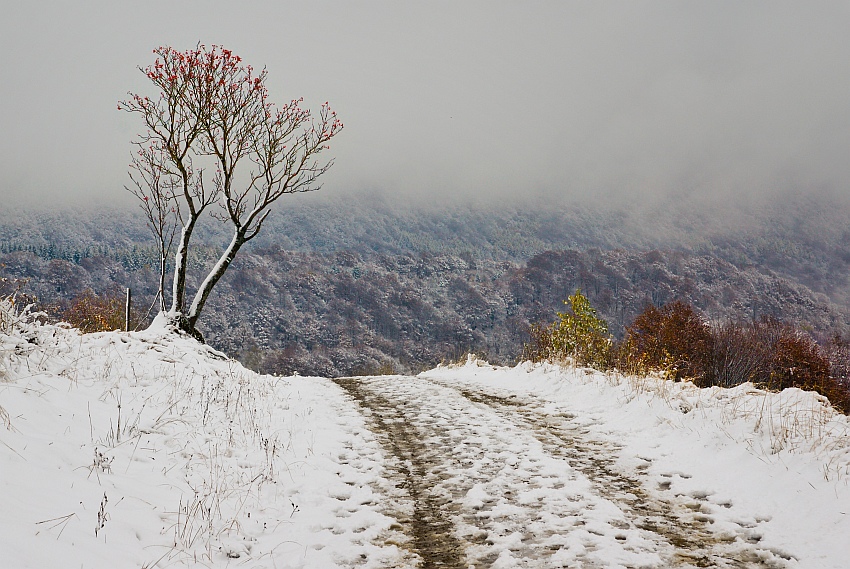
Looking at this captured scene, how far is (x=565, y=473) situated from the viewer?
21.0 feet

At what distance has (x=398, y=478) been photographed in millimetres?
6570

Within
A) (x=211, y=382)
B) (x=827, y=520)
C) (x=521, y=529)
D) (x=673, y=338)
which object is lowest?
(x=673, y=338)

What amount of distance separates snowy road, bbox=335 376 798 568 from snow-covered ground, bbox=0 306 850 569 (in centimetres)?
3

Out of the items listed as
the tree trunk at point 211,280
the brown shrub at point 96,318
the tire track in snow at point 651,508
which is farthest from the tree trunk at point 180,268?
the tire track in snow at point 651,508

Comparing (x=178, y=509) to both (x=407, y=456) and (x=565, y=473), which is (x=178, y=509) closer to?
(x=407, y=456)

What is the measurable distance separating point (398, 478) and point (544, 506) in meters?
2.01

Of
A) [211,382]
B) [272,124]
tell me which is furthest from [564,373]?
[272,124]

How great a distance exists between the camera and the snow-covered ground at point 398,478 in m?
4.38

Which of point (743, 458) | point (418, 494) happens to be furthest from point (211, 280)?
point (743, 458)

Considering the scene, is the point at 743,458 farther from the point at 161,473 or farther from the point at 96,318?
the point at 96,318

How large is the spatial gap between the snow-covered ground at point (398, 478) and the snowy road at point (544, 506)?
3 centimetres

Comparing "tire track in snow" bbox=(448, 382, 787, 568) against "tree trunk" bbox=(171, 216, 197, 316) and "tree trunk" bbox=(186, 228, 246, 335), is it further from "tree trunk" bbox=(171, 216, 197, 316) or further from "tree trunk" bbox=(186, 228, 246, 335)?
"tree trunk" bbox=(171, 216, 197, 316)

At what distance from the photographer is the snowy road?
14.4ft

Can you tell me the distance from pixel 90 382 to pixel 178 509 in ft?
13.3
